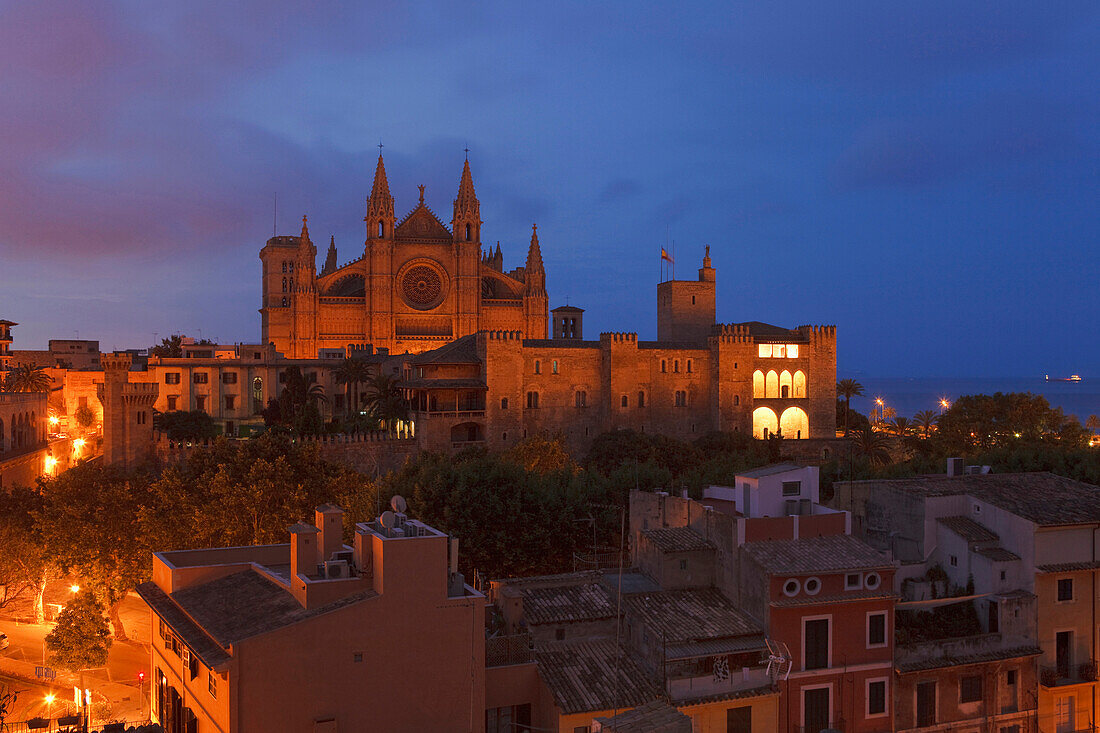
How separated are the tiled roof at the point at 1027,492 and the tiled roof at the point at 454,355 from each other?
29.3 metres

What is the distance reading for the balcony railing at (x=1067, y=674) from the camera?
21578 mm

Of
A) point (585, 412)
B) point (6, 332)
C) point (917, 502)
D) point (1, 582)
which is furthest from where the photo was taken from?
point (6, 332)

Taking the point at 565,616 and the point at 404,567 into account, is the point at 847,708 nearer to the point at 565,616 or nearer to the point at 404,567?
the point at 565,616

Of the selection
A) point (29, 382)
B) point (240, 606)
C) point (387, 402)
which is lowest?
point (240, 606)

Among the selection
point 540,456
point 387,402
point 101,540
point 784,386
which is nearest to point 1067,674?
point 540,456

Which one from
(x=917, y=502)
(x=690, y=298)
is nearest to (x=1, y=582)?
(x=917, y=502)

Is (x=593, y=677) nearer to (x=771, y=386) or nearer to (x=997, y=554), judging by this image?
(x=997, y=554)

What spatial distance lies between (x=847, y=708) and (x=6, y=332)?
244ft

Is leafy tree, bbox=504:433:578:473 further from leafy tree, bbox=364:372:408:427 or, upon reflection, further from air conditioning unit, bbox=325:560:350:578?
air conditioning unit, bbox=325:560:350:578

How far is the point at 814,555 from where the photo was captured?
20.3 metres

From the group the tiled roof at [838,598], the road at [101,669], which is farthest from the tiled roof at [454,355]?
the tiled roof at [838,598]

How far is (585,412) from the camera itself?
5372 cm

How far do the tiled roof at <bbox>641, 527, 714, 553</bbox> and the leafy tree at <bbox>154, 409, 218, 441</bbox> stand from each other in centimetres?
3346

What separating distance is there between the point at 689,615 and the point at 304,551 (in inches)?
336
